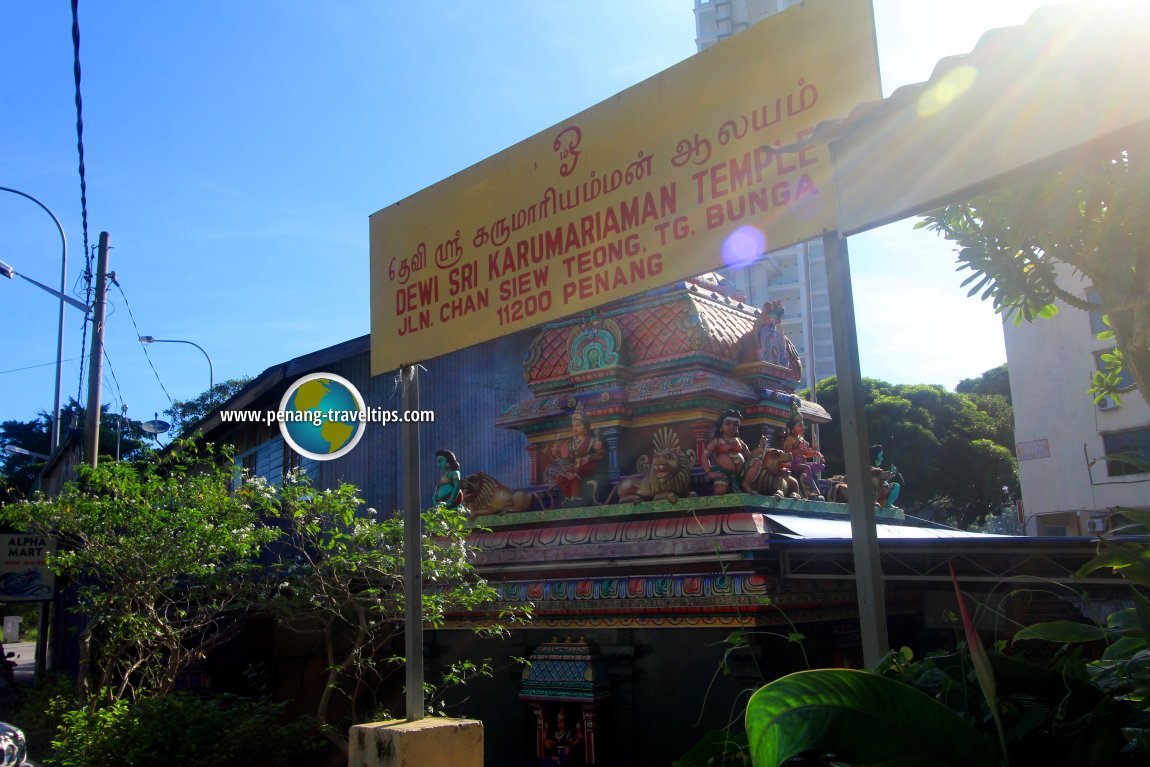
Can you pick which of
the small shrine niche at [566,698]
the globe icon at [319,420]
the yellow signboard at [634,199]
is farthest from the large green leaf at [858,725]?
the globe icon at [319,420]

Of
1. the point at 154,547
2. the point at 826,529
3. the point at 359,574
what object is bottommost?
the point at 359,574

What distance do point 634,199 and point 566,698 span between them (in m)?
5.62

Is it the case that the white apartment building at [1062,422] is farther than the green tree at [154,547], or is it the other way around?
the white apartment building at [1062,422]

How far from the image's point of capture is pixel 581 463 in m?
9.53

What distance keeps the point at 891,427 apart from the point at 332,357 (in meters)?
19.4

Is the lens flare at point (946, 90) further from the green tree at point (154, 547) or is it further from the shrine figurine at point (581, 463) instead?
the green tree at point (154, 547)

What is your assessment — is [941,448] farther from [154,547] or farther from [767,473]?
[154,547]

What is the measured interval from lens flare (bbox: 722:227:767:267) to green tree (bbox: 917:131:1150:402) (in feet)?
5.77

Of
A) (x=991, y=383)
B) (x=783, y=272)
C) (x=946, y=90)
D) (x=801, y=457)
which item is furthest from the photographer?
(x=783, y=272)

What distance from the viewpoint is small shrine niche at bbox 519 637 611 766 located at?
8.84 m

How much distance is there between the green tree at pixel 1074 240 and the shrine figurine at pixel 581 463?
4.15 metres

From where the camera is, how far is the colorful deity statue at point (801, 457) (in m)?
9.71

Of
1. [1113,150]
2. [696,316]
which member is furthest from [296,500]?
[1113,150]

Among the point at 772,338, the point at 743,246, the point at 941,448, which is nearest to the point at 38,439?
the point at 941,448
